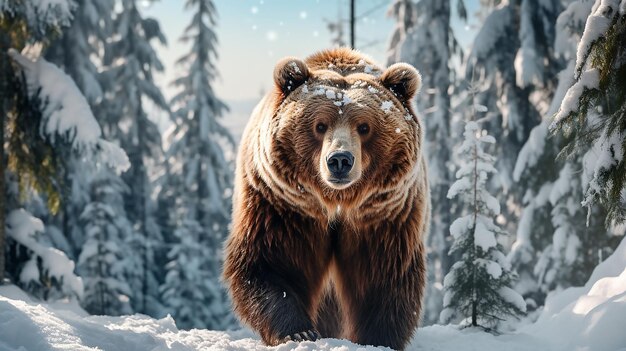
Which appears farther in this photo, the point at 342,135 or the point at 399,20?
the point at 399,20

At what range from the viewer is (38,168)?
8.29 metres

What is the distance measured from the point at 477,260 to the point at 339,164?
281cm

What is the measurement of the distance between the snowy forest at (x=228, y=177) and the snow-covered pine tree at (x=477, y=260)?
0.05 ft

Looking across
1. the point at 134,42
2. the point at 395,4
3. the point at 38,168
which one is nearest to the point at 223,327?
the point at 134,42

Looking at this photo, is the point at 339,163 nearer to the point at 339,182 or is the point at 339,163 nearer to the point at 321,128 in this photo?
the point at 339,182

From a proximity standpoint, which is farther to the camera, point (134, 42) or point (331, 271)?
point (134, 42)

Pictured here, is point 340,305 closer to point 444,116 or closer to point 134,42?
point 444,116

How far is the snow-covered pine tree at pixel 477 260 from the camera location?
6.24 meters

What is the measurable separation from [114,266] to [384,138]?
15666 millimetres

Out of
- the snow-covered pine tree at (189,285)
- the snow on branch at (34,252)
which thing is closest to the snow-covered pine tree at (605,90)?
the snow on branch at (34,252)

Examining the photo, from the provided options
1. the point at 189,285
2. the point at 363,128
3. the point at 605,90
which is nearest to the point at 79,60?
the point at 189,285

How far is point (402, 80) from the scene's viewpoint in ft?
16.0

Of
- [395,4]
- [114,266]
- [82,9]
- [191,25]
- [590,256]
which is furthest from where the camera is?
[191,25]

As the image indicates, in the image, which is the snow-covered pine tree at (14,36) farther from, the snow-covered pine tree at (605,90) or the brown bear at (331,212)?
the snow-covered pine tree at (605,90)
